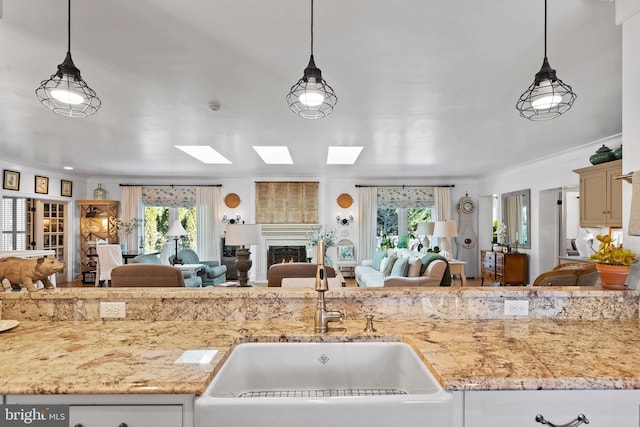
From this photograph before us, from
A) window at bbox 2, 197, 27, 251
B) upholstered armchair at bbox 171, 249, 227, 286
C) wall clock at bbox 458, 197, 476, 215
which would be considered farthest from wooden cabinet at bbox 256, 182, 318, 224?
window at bbox 2, 197, 27, 251

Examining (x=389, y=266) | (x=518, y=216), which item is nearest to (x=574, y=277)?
(x=389, y=266)

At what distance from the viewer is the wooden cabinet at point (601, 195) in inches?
151

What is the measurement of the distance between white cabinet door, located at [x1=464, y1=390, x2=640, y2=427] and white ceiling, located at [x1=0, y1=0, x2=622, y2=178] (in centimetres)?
171

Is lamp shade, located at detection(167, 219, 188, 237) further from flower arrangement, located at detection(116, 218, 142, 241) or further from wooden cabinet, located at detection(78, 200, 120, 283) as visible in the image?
wooden cabinet, located at detection(78, 200, 120, 283)

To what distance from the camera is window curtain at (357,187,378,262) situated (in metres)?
7.79

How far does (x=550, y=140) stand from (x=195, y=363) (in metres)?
4.94

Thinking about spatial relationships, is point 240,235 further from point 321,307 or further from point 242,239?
point 321,307

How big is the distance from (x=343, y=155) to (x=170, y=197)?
14.7ft

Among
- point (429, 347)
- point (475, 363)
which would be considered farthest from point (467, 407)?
point (429, 347)

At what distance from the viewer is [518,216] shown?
21.2 ft

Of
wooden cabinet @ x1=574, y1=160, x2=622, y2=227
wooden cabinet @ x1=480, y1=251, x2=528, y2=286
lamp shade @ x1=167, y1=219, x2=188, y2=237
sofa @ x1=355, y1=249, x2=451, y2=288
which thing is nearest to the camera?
wooden cabinet @ x1=574, y1=160, x2=622, y2=227

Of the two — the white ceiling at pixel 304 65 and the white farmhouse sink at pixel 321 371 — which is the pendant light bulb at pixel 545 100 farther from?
the white farmhouse sink at pixel 321 371

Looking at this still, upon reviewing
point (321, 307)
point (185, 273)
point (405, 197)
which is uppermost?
point (405, 197)

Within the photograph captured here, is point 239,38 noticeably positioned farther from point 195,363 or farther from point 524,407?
point 524,407
